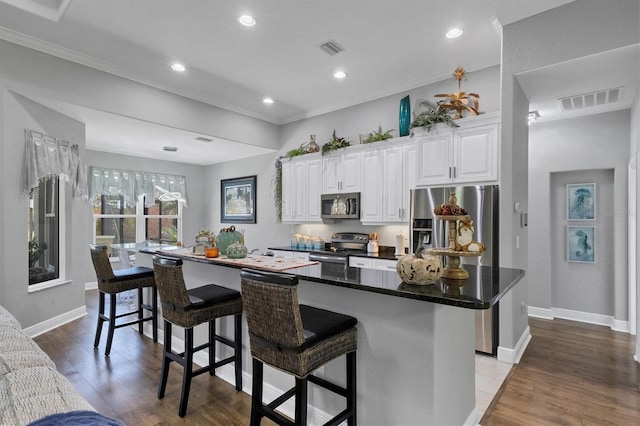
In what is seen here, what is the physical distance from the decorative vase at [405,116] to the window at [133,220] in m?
5.53

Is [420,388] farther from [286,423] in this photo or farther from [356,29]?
[356,29]

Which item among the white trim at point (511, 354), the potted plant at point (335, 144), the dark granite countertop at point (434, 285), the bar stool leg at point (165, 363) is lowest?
the white trim at point (511, 354)

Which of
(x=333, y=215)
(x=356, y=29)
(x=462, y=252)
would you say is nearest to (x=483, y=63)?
(x=356, y=29)

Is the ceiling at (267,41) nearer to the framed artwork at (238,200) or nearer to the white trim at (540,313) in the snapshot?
the framed artwork at (238,200)

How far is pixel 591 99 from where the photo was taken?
3602 mm

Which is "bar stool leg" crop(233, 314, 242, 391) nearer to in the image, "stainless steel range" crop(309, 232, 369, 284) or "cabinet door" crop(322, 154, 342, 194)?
"stainless steel range" crop(309, 232, 369, 284)

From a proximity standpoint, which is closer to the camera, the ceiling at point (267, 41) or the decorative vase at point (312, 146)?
the ceiling at point (267, 41)

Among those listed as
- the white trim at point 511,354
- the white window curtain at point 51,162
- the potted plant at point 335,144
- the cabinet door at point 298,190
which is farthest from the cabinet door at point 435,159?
the white window curtain at point 51,162

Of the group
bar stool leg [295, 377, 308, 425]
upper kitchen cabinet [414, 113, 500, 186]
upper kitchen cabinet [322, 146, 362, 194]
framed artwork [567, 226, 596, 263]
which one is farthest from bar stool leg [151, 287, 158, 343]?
framed artwork [567, 226, 596, 263]

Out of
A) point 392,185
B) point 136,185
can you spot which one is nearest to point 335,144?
point 392,185

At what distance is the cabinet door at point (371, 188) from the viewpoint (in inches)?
172

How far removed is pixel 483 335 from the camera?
3270 mm

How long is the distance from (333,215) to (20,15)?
3893 millimetres

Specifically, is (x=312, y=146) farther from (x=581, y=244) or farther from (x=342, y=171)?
(x=581, y=244)
